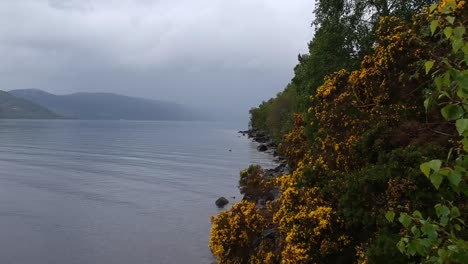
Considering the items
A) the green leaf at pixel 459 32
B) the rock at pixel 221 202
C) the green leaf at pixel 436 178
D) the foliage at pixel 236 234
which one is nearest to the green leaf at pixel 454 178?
the green leaf at pixel 436 178

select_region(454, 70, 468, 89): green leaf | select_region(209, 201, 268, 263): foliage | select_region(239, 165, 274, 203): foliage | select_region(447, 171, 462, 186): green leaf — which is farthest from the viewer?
select_region(239, 165, 274, 203): foliage

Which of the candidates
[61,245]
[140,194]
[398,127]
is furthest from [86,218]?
[398,127]

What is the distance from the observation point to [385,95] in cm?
1850

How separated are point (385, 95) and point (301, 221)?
7202mm

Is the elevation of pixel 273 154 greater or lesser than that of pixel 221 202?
greater

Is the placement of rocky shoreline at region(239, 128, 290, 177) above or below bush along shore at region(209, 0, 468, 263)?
below

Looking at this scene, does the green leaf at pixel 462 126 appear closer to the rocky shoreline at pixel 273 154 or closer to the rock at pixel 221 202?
the rock at pixel 221 202

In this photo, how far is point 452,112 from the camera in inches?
132

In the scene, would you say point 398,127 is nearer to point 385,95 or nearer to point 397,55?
point 385,95

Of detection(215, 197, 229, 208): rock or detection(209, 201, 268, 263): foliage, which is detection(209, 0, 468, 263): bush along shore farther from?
detection(215, 197, 229, 208): rock

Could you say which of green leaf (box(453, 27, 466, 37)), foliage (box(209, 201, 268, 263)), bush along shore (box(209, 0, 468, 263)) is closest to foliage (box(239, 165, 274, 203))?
bush along shore (box(209, 0, 468, 263))

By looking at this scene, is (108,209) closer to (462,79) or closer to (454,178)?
(454,178)

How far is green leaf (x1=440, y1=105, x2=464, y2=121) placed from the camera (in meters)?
3.32

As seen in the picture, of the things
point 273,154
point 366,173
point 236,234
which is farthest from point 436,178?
point 273,154
